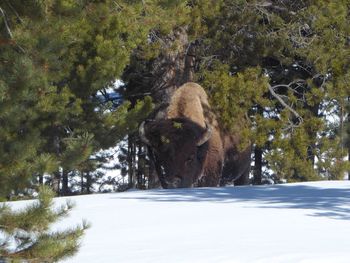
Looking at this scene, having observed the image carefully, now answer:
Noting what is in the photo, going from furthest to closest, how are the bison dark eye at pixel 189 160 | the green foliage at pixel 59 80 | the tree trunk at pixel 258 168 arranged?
the tree trunk at pixel 258 168, the bison dark eye at pixel 189 160, the green foliage at pixel 59 80

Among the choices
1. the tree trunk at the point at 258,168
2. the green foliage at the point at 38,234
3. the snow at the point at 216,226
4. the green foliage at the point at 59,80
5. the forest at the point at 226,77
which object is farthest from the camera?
the tree trunk at the point at 258,168

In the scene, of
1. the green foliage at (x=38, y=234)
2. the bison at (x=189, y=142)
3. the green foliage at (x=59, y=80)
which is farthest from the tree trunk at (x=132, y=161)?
the green foliage at (x=38, y=234)

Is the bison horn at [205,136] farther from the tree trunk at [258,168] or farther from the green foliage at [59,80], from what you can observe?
the tree trunk at [258,168]

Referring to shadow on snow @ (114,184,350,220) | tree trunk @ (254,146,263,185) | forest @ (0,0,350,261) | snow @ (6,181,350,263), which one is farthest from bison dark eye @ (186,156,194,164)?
tree trunk @ (254,146,263,185)

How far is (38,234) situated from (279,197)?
4.86 meters

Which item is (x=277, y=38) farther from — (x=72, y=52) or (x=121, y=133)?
(x=72, y=52)

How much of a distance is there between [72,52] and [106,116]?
196cm

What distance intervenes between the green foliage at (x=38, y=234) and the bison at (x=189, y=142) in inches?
417

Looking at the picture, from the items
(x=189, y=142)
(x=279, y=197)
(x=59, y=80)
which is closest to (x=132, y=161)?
(x=189, y=142)

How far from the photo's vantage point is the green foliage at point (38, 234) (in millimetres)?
4520

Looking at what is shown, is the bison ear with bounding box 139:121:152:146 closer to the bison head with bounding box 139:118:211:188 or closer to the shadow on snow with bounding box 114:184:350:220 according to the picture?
the bison head with bounding box 139:118:211:188

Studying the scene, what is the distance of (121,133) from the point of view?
49.5 ft

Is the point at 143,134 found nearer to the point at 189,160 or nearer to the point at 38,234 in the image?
the point at 189,160

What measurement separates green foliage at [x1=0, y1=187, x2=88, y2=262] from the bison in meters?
10.6
